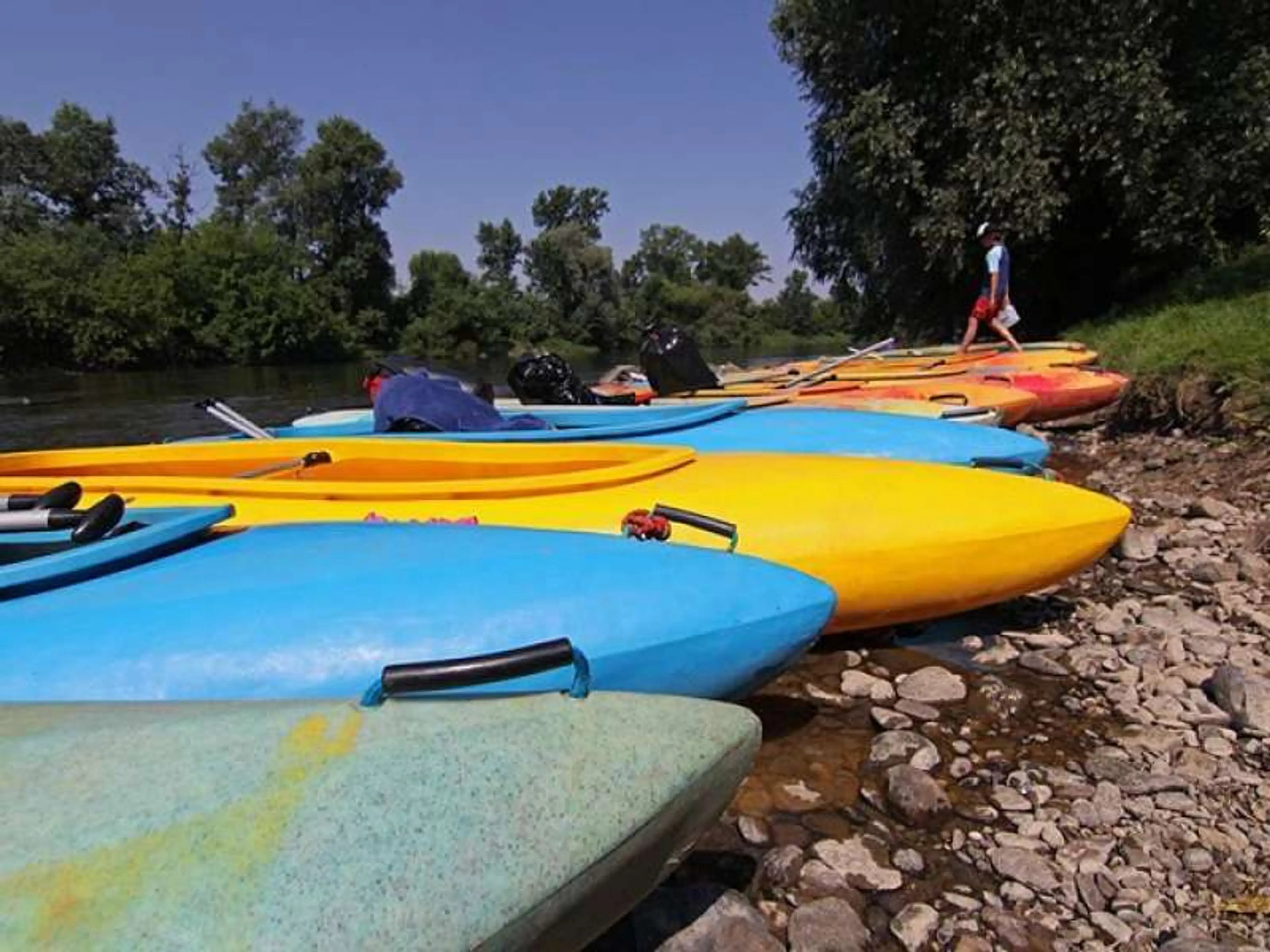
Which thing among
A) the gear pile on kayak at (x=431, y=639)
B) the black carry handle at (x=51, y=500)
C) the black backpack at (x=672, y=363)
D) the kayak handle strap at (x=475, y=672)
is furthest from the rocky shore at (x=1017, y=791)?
the black backpack at (x=672, y=363)

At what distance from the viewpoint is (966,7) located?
39.8 ft

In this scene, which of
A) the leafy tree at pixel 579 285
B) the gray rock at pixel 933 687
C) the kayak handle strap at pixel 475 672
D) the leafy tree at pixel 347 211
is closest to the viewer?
the kayak handle strap at pixel 475 672

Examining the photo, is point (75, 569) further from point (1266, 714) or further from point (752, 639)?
point (1266, 714)

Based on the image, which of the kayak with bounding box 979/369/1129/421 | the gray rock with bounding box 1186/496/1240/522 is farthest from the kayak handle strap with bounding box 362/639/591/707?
the kayak with bounding box 979/369/1129/421

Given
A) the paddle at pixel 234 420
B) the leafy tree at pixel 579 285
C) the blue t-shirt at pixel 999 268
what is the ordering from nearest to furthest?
the paddle at pixel 234 420, the blue t-shirt at pixel 999 268, the leafy tree at pixel 579 285

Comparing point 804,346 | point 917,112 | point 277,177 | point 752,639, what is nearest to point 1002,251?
→ point 917,112

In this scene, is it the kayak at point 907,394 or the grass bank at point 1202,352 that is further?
the kayak at point 907,394

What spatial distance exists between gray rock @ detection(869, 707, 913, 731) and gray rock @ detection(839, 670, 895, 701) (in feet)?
0.36

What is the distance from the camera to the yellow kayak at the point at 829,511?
117 inches

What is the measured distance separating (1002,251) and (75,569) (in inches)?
375

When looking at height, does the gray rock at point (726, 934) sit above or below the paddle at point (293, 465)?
below

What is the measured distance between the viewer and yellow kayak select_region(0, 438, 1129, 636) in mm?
2969

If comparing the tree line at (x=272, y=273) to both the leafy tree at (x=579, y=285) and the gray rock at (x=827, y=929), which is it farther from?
the gray rock at (x=827, y=929)

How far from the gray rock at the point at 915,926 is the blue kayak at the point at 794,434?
2.35 m
